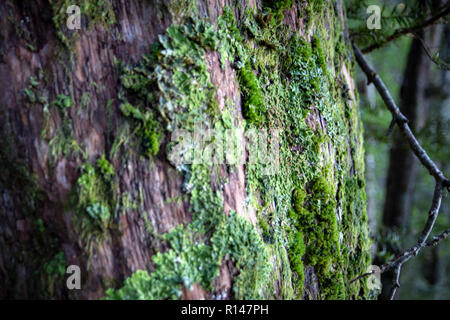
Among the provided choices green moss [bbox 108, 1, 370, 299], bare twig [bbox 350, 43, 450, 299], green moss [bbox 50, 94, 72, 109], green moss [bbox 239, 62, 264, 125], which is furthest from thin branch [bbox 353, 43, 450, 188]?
green moss [bbox 50, 94, 72, 109]

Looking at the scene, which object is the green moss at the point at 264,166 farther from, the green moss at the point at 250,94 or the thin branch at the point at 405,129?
the thin branch at the point at 405,129

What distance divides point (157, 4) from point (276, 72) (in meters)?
0.72

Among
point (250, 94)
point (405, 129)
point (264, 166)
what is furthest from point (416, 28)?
point (264, 166)

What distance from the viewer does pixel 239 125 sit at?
5.01ft

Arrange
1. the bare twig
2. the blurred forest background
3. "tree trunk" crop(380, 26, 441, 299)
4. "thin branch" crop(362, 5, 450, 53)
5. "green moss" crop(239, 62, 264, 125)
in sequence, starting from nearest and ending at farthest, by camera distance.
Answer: "green moss" crop(239, 62, 264, 125) < the bare twig < "thin branch" crop(362, 5, 450, 53) < the blurred forest background < "tree trunk" crop(380, 26, 441, 299)

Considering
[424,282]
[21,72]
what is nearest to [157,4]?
[21,72]

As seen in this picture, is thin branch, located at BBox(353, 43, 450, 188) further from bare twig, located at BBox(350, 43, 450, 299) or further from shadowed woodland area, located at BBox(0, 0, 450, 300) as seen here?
shadowed woodland area, located at BBox(0, 0, 450, 300)

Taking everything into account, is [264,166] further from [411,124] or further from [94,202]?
[411,124]

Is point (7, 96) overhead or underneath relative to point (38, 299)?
overhead

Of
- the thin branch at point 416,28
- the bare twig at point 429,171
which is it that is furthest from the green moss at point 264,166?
the thin branch at point 416,28

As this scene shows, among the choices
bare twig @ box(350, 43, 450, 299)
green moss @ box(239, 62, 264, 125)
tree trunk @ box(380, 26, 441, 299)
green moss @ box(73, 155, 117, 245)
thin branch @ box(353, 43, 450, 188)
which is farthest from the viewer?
tree trunk @ box(380, 26, 441, 299)
